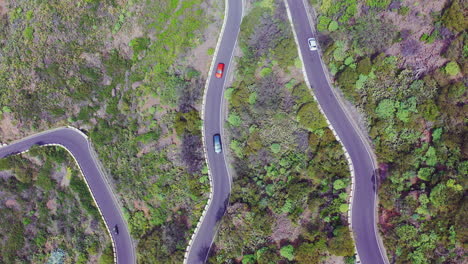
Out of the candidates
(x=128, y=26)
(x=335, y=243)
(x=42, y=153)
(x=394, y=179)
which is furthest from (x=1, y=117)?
(x=394, y=179)

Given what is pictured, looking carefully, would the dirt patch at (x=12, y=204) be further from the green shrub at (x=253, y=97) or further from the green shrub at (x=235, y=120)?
the green shrub at (x=253, y=97)

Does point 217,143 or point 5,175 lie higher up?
point 5,175

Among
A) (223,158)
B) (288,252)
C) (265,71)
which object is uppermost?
(265,71)

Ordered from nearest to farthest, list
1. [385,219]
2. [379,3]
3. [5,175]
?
[385,219] → [379,3] → [5,175]

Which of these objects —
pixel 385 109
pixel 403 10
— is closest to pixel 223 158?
pixel 385 109

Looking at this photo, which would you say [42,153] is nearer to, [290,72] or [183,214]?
[183,214]

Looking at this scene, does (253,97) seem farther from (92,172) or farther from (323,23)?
(92,172)

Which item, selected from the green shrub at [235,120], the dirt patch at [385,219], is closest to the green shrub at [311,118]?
the green shrub at [235,120]
